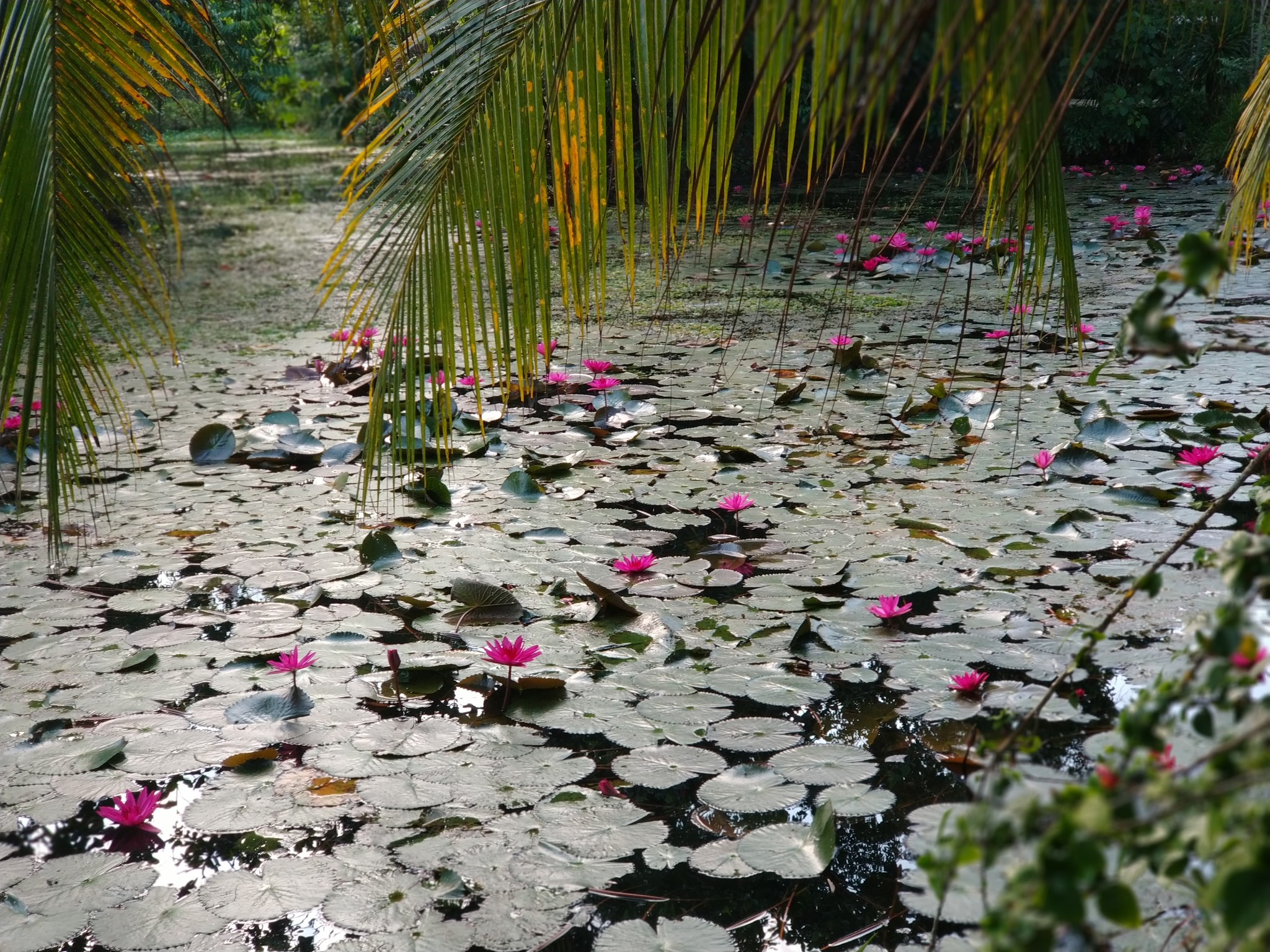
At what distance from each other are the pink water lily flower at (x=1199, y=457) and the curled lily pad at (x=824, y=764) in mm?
1215

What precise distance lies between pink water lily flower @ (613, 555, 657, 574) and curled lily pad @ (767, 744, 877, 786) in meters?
0.61

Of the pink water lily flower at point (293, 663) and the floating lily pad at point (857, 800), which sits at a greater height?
the pink water lily flower at point (293, 663)

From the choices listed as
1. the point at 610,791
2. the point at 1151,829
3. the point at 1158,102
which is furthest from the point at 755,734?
the point at 1158,102

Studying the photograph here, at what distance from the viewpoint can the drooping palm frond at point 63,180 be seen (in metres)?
1.16

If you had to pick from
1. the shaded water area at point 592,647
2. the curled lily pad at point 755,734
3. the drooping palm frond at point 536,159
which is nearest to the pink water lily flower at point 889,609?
the shaded water area at point 592,647

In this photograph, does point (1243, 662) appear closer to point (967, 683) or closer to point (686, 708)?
point (967, 683)

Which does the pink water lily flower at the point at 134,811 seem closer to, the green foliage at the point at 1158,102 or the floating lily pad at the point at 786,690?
the floating lily pad at the point at 786,690

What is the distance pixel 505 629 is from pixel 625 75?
973 mm

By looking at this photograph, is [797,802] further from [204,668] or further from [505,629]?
[204,668]

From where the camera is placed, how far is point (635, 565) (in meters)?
1.99

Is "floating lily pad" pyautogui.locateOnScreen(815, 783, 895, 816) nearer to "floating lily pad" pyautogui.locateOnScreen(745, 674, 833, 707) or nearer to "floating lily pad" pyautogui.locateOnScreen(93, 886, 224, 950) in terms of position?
"floating lily pad" pyautogui.locateOnScreen(745, 674, 833, 707)

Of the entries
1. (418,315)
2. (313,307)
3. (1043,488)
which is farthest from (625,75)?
(313,307)

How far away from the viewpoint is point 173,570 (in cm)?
→ 212

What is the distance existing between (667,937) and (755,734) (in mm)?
411
